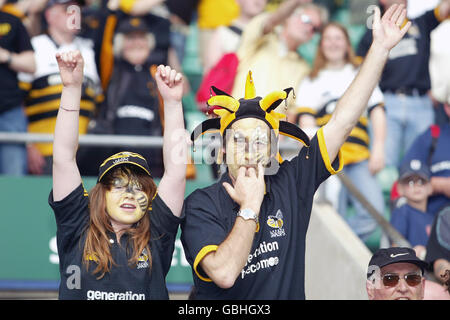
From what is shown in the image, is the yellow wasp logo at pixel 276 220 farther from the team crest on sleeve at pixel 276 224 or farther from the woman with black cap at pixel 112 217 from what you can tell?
the woman with black cap at pixel 112 217

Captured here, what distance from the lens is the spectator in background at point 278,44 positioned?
20.7ft

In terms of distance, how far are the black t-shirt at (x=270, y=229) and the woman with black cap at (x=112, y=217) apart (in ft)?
0.50

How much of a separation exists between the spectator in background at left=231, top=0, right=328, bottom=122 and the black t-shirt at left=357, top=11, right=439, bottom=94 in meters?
0.80

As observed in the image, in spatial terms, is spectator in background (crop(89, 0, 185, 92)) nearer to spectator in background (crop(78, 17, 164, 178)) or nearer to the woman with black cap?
spectator in background (crop(78, 17, 164, 178))

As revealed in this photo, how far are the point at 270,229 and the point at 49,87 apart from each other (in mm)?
3268

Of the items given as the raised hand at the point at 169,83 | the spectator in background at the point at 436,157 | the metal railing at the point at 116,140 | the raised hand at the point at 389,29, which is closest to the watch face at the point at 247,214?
the raised hand at the point at 169,83

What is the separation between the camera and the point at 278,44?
649 centimetres

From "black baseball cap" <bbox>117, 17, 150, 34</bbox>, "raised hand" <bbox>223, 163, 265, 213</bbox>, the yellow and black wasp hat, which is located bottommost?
"raised hand" <bbox>223, 163, 265, 213</bbox>

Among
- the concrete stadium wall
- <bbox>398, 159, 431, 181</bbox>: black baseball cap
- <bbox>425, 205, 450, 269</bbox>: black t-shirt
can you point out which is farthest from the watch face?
<bbox>398, 159, 431, 181</bbox>: black baseball cap

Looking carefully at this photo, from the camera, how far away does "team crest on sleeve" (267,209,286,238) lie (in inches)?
143

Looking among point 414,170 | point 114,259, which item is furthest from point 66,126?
point 414,170
